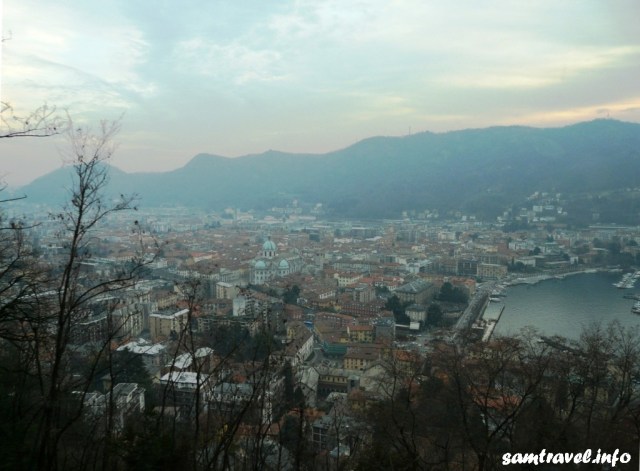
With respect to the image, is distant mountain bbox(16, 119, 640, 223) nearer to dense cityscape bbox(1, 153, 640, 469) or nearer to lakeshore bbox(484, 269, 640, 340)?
dense cityscape bbox(1, 153, 640, 469)

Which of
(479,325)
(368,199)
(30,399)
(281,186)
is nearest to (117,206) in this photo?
(30,399)

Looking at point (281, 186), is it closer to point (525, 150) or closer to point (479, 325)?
point (525, 150)

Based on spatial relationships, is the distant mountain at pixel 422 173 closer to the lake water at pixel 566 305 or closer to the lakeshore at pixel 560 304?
the lakeshore at pixel 560 304

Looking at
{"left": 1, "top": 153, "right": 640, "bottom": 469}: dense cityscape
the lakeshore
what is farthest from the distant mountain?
the lakeshore

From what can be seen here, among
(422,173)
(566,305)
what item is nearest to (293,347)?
(566,305)

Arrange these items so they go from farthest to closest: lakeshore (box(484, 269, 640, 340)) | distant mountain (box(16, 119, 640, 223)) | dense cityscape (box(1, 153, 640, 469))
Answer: distant mountain (box(16, 119, 640, 223))
lakeshore (box(484, 269, 640, 340))
dense cityscape (box(1, 153, 640, 469))

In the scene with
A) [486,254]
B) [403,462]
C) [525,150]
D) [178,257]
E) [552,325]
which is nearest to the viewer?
[403,462]

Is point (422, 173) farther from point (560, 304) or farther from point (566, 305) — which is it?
point (566, 305)

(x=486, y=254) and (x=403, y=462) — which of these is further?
(x=486, y=254)
